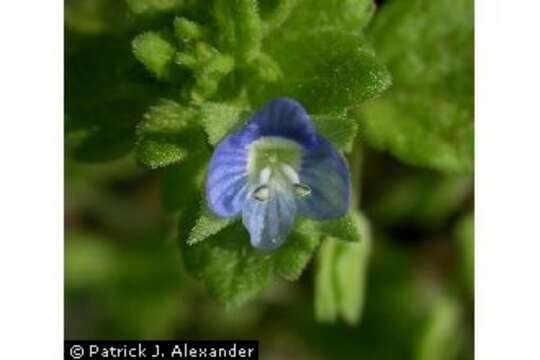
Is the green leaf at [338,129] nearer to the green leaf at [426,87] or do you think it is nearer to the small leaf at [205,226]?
the small leaf at [205,226]

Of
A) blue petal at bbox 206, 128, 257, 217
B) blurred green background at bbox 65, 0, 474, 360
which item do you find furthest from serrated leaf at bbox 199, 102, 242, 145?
blurred green background at bbox 65, 0, 474, 360

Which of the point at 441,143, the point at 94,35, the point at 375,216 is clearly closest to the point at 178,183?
the point at 94,35

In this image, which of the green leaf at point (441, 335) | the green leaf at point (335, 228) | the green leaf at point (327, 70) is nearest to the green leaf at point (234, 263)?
the green leaf at point (335, 228)

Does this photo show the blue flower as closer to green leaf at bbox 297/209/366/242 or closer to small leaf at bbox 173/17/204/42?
green leaf at bbox 297/209/366/242

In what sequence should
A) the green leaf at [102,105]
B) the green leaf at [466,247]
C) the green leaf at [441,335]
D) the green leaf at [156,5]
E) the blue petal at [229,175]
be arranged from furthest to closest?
1. the green leaf at [466,247]
2. the green leaf at [441,335]
3. the green leaf at [102,105]
4. the green leaf at [156,5]
5. the blue petal at [229,175]

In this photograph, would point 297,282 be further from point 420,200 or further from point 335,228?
point 335,228

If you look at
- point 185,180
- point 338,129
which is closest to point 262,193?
point 338,129
